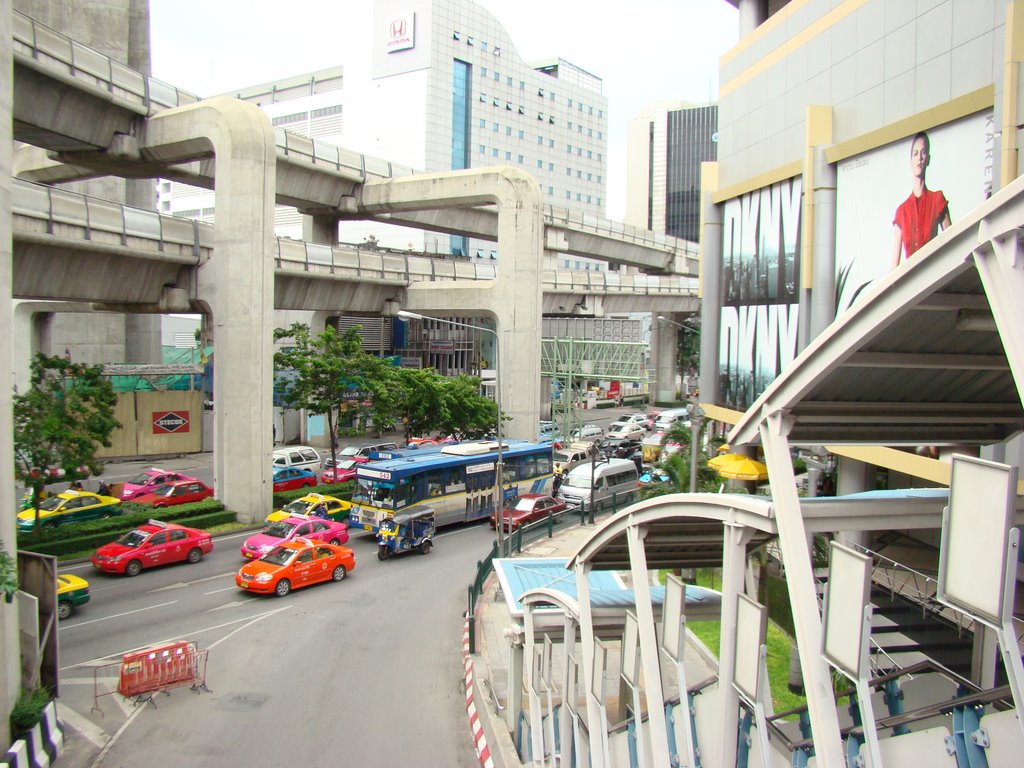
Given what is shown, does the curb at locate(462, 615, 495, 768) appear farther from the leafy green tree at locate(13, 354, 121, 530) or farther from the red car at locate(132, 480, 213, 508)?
the red car at locate(132, 480, 213, 508)

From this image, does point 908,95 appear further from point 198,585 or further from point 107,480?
point 107,480

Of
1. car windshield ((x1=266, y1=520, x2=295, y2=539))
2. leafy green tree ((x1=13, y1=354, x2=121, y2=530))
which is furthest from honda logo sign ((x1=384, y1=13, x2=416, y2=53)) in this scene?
car windshield ((x1=266, y1=520, x2=295, y2=539))

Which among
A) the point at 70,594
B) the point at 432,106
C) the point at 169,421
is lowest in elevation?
the point at 70,594

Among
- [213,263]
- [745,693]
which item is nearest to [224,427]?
[213,263]

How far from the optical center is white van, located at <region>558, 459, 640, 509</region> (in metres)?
34.5

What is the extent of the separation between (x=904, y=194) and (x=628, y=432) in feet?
123

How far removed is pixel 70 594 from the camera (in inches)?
792

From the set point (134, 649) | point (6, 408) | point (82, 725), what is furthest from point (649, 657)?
point (134, 649)

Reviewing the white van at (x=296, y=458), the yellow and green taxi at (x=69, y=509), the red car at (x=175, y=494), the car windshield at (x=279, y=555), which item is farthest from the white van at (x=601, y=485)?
the yellow and green taxi at (x=69, y=509)

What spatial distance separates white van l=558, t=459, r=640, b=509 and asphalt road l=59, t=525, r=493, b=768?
31.0ft

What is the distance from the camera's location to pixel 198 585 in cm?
2323

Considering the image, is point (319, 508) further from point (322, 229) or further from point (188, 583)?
point (322, 229)

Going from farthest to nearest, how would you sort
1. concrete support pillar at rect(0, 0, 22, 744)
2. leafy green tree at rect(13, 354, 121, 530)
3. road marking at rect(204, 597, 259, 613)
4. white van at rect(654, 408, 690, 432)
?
white van at rect(654, 408, 690, 432), leafy green tree at rect(13, 354, 121, 530), road marking at rect(204, 597, 259, 613), concrete support pillar at rect(0, 0, 22, 744)

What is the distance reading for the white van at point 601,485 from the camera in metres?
34.5
